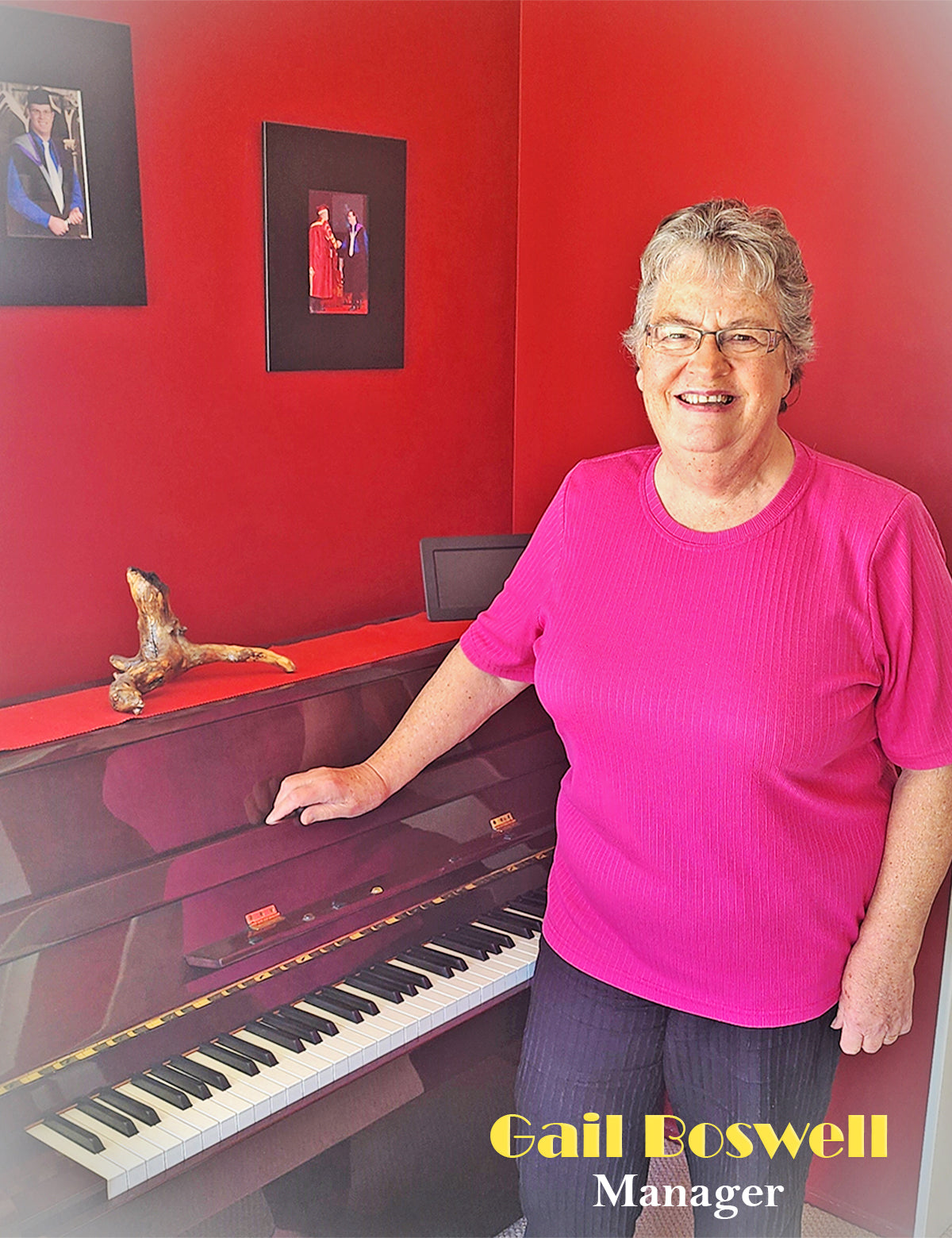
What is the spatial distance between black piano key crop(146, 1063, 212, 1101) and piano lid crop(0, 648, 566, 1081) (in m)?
0.07

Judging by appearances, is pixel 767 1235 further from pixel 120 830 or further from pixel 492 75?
pixel 492 75

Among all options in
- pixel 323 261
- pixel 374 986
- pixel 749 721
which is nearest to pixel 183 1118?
pixel 374 986

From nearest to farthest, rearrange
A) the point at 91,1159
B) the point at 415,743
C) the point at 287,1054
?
the point at 91,1159 → the point at 287,1054 → the point at 415,743

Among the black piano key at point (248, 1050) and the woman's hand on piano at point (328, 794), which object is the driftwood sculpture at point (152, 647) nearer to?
the woman's hand on piano at point (328, 794)

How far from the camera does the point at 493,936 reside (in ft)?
6.12

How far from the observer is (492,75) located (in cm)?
239

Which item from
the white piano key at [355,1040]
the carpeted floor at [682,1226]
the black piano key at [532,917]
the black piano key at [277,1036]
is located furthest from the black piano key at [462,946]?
the carpeted floor at [682,1226]

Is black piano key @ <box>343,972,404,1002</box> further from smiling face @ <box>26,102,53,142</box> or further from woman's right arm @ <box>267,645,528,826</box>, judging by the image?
smiling face @ <box>26,102,53,142</box>

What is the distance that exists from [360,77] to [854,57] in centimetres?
83

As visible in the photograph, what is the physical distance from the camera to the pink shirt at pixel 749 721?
1.36 meters

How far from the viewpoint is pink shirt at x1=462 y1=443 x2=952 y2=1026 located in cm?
136

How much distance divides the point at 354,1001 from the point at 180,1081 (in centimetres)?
28

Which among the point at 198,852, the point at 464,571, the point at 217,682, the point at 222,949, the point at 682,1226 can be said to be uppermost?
the point at 464,571

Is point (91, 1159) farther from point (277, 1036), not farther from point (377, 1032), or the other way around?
point (377, 1032)
